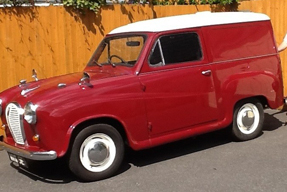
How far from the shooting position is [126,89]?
533 cm

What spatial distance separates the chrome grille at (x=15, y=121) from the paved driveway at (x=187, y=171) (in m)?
0.59

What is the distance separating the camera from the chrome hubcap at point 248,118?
21.6 feet

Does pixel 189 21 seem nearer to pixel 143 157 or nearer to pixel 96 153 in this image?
pixel 143 157

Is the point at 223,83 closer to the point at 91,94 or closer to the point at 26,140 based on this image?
the point at 91,94

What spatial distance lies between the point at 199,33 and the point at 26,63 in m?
2.95

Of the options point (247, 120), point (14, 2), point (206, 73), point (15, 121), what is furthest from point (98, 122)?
point (14, 2)

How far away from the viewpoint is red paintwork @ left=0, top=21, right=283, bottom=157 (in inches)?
194

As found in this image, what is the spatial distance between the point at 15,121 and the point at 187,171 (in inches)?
88.9

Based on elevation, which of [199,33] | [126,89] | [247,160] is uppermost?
[199,33]

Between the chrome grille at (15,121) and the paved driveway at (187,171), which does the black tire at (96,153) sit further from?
the chrome grille at (15,121)

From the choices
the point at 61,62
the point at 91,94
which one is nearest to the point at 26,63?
the point at 61,62

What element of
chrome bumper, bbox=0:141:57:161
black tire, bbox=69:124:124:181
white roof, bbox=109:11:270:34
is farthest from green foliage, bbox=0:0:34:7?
black tire, bbox=69:124:124:181

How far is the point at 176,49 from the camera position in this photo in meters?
5.88

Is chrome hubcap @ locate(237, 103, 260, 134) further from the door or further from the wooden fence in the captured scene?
→ the wooden fence
